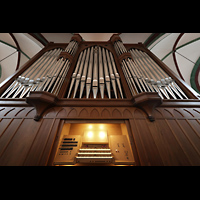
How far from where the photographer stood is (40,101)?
192cm

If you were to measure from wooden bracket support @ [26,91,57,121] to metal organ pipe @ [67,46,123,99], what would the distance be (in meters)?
0.45

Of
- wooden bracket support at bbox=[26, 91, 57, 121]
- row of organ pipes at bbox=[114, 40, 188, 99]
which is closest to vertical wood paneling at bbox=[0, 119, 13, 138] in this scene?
wooden bracket support at bbox=[26, 91, 57, 121]

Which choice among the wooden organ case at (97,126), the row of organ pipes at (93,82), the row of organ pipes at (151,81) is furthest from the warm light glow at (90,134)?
the row of organ pipes at (151,81)

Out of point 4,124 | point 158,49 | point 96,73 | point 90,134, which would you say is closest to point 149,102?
point 90,134

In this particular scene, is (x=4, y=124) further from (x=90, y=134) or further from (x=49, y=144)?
(x=90, y=134)

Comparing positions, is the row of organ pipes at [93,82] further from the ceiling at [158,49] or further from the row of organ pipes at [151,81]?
the ceiling at [158,49]

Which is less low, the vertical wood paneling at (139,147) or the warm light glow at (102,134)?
the warm light glow at (102,134)

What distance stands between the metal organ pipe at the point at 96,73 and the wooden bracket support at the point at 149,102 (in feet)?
1.66

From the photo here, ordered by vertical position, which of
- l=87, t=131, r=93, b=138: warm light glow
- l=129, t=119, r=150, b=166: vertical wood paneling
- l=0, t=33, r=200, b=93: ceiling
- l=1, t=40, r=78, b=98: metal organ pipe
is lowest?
l=129, t=119, r=150, b=166: vertical wood paneling

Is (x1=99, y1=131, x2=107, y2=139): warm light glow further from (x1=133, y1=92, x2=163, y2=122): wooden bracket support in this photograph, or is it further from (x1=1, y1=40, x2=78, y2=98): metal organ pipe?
(x1=1, y1=40, x2=78, y2=98): metal organ pipe

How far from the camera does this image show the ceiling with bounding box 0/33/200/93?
562cm

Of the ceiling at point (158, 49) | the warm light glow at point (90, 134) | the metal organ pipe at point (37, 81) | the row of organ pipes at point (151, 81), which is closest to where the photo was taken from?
the warm light glow at point (90, 134)

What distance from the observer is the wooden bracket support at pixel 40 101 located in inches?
74.0
